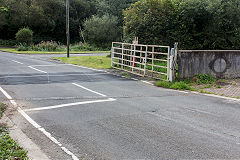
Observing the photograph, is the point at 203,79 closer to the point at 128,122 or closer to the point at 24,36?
the point at 128,122

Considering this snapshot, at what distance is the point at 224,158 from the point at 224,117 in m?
2.99

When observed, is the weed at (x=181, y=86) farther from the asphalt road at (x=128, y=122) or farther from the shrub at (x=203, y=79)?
the shrub at (x=203, y=79)

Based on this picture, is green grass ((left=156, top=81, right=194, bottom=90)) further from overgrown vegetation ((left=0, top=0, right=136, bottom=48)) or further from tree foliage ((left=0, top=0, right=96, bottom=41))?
tree foliage ((left=0, top=0, right=96, bottom=41))

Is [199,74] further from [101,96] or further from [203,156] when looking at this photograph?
[203,156]

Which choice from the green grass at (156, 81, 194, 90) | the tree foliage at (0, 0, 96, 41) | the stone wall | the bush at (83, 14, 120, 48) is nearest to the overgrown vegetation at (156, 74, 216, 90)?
the green grass at (156, 81, 194, 90)

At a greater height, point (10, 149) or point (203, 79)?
point (203, 79)

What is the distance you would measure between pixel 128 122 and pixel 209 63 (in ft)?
28.9

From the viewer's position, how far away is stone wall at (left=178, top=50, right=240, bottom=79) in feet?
45.3

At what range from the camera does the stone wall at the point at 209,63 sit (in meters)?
13.8

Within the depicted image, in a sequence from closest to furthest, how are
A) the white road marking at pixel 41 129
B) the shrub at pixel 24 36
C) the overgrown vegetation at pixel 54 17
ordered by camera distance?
the white road marking at pixel 41 129, the shrub at pixel 24 36, the overgrown vegetation at pixel 54 17

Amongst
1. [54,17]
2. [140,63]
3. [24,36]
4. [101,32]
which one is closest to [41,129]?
[140,63]

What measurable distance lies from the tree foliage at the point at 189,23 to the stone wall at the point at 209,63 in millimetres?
6454

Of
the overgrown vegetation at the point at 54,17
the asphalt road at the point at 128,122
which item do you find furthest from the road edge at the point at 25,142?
the overgrown vegetation at the point at 54,17

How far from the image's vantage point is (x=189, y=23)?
70.4 feet
